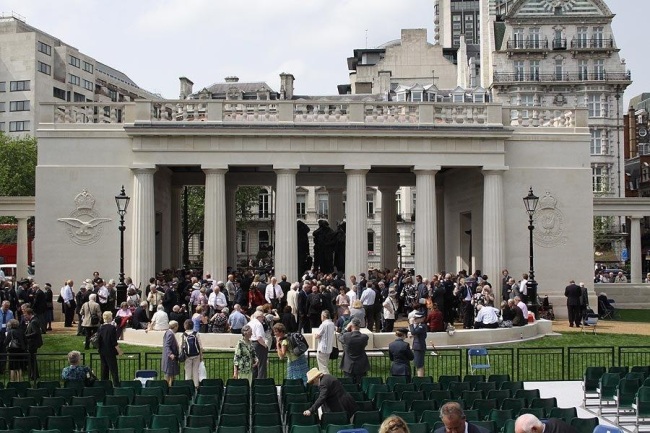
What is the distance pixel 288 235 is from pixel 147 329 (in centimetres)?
1143

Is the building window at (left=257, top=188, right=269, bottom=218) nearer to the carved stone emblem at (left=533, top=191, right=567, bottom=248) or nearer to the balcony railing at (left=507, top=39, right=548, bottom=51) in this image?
the balcony railing at (left=507, top=39, right=548, bottom=51)

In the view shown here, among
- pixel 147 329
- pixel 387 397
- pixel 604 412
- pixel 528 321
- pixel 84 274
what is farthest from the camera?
pixel 84 274

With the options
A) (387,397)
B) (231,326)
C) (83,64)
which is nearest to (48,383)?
(387,397)

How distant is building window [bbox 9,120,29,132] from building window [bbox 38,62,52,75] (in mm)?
5875

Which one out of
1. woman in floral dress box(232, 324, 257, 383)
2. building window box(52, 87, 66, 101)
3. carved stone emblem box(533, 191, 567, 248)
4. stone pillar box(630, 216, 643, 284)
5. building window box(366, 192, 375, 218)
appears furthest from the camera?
building window box(52, 87, 66, 101)

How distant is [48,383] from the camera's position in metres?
18.4

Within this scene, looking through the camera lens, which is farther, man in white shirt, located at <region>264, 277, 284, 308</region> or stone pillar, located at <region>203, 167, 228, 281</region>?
stone pillar, located at <region>203, 167, 228, 281</region>

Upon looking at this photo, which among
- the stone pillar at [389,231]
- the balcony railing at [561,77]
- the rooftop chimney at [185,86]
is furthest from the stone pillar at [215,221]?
the balcony railing at [561,77]

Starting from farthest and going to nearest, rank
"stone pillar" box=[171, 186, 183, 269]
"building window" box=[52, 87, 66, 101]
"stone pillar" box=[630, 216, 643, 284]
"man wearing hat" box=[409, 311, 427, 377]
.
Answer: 1. "building window" box=[52, 87, 66, 101]
2. "stone pillar" box=[630, 216, 643, 284]
3. "stone pillar" box=[171, 186, 183, 269]
4. "man wearing hat" box=[409, 311, 427, 377]

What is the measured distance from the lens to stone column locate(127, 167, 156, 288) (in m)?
38.7

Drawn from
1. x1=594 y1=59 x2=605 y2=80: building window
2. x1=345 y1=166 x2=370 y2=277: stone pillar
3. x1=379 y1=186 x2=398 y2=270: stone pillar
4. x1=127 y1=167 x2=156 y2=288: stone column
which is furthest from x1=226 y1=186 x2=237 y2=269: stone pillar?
x1=594 y1=59 x2=605 y2=80: building window

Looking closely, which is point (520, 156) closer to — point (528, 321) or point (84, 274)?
point (528, 321)

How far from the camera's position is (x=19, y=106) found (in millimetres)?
102312

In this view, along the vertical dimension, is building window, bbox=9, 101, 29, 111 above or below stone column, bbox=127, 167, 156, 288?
above
